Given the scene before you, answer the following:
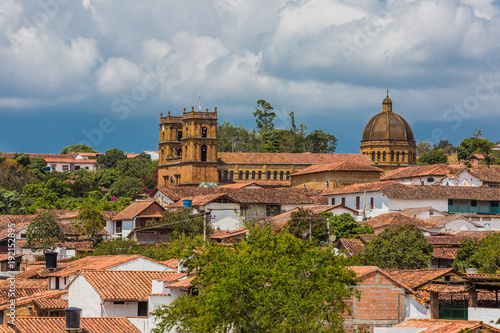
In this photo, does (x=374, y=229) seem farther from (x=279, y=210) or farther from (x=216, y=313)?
(x=216, y=313)

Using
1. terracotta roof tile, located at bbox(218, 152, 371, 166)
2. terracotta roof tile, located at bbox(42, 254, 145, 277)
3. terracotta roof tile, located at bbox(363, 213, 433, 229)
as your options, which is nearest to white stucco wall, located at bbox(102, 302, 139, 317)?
terracotta roof tile, located at bbox(42, 254, 145, 277)

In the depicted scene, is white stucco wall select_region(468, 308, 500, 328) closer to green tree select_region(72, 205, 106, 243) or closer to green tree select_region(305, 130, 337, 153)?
green tree select_region(72, 205, 106, 243)

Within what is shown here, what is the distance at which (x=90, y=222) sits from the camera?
65.1 meters

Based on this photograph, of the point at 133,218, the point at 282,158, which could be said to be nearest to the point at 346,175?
the point at 282,158

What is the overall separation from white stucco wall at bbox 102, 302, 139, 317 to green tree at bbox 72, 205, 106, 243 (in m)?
35.6

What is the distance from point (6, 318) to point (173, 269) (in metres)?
6.61

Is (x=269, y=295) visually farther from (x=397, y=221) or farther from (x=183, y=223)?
(x=183, y=223)

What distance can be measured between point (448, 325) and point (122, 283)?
15.0 metres

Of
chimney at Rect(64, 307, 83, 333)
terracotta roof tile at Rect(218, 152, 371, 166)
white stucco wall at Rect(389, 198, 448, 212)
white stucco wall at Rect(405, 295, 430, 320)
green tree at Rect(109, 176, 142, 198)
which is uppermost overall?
terracotta roof tile at Rect(218, 152, 371, 166)

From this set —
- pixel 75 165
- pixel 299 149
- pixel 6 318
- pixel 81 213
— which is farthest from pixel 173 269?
pixel 75 165

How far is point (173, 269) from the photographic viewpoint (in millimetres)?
33625

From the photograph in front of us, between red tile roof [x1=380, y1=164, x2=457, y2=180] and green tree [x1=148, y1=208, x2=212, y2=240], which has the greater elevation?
red tile roof [x1=380, y1=164, x2=457, y2=180]

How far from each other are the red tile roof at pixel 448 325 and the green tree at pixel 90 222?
154 ft

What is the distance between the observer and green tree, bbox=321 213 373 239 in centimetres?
5212
